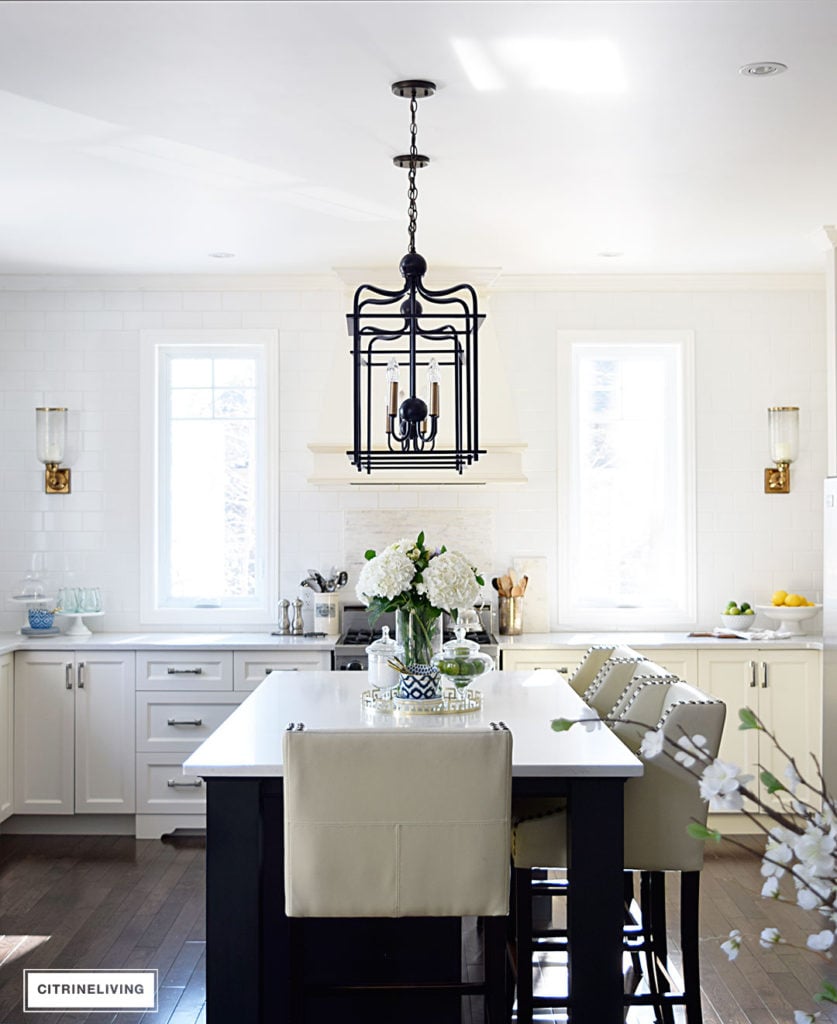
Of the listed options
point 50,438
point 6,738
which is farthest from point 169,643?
point 50,438

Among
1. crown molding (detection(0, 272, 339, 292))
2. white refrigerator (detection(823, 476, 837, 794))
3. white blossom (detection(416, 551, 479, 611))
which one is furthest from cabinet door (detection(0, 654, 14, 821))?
white refrigerator (detection(823, 476, 837, 794))

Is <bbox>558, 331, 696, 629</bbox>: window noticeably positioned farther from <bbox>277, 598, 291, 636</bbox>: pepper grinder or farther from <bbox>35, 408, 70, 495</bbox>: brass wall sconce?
<bbox>35, 408, 70, 495</bbox>: brass wall sconce

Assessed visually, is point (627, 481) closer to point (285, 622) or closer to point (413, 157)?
point (285, 622)

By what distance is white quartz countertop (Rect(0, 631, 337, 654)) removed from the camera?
214 inches

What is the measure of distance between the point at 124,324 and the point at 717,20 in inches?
157

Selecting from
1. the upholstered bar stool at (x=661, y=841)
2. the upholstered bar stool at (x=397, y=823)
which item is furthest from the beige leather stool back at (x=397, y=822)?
the upholstered bar stool at (x=661, y=841)

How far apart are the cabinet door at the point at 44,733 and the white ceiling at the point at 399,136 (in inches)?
80.0

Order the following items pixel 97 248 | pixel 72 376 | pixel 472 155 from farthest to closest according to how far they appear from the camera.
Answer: pixel 72 376 < pixel 97 248 < pixel 472 155

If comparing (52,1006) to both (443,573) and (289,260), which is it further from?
(289,260)

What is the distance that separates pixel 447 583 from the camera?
3414mm

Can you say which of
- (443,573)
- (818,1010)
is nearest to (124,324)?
(443,573)

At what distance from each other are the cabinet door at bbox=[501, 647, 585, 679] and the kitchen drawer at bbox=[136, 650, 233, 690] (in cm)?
136

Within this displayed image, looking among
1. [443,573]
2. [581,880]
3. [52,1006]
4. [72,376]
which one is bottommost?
[52,1006]

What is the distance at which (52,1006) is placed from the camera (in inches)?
140
